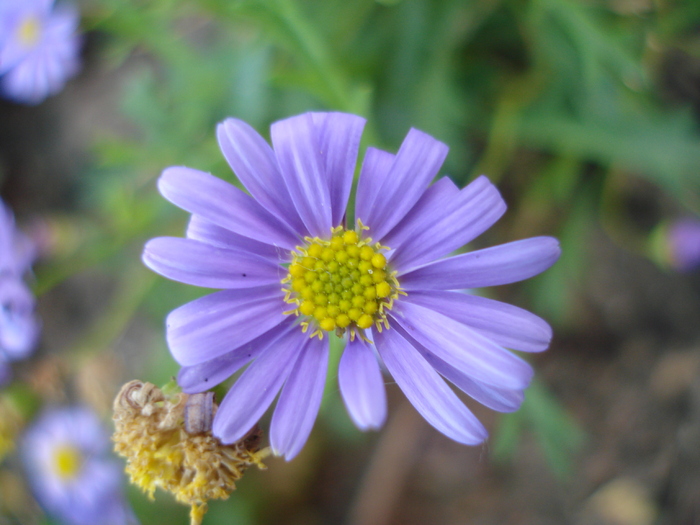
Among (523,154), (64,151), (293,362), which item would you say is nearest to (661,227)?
(523,154)

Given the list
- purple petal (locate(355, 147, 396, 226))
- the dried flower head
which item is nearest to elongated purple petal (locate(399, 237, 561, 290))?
purple petal (locate(355, 147, 396, 226))

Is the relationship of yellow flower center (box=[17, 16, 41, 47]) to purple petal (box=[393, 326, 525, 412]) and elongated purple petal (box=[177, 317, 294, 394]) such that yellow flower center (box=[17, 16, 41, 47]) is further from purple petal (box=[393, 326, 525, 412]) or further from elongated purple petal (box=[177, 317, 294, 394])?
purple petal (box=[393, 326, 525, 412])

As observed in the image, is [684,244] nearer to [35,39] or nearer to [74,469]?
[35,39]

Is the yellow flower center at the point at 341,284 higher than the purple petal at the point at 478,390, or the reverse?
the yellow flower center at the point at 341,284

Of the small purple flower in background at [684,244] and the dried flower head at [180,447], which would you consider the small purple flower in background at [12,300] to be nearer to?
the dried flower head at [180,447]

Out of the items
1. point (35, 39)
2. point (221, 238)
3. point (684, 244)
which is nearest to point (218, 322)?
point (221, 238)

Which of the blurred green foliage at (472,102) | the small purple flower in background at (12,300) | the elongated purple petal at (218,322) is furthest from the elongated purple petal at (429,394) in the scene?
the small purple flower in background at (12,300)
